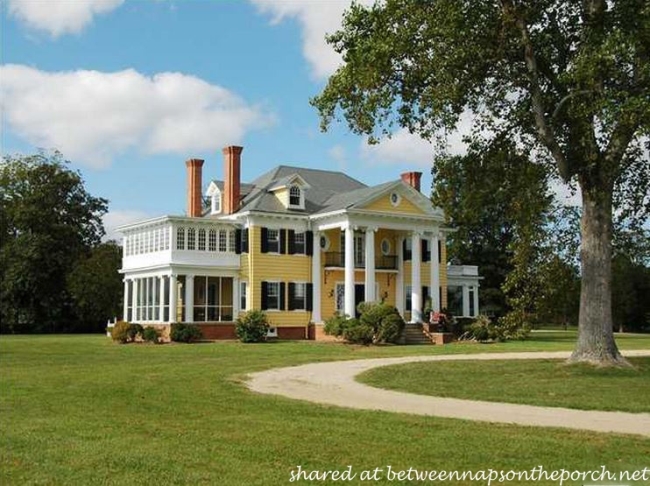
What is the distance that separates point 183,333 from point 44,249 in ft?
83.2

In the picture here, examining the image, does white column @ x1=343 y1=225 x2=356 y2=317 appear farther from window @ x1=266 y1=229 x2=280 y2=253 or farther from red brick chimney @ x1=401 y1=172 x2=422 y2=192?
red brick chimney @ x1=401 y1=172 x2=422 y2=192

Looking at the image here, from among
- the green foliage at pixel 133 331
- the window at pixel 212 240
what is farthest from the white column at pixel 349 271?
the green foliage at pixel 133 331

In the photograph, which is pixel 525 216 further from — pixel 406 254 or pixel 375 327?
pixel 406 254

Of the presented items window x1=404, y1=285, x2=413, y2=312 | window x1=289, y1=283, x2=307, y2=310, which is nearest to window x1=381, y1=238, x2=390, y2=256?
window x1=404, y1=285, x2=413, y2=312

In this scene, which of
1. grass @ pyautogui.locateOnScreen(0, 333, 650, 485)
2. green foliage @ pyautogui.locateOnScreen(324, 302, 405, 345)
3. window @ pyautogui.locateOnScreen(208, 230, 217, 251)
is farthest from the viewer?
window @ pyautogui.locateOnScreen(208, 230, 217, 251)

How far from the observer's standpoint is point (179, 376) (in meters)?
18.9

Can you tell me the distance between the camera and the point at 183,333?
125 ft

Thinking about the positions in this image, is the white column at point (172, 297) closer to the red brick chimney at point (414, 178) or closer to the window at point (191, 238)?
the window at point (191, 238)

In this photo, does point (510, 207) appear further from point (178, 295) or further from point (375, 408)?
point (178, 295)

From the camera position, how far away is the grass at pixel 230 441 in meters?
8.49

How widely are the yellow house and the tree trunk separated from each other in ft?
68.0

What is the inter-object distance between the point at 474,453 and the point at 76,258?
54794 mm

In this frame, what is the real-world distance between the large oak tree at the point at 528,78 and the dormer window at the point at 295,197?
21859 millimetres

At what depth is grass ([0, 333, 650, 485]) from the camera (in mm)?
8492
